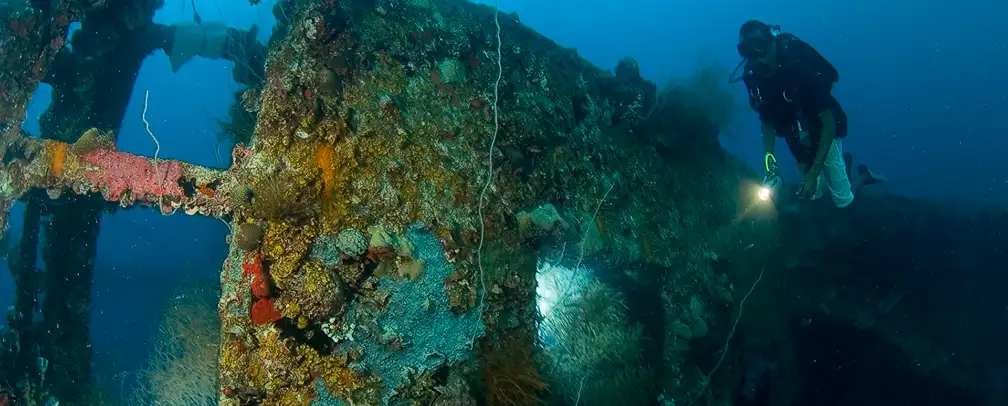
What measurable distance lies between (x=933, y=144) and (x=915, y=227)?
2627 inches

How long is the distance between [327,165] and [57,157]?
2654 millimetres

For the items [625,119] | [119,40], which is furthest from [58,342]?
[625,119]

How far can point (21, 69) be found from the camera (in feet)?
15.9

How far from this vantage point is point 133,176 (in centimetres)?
373

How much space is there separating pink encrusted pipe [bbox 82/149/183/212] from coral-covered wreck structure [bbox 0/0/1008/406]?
2 centimetres

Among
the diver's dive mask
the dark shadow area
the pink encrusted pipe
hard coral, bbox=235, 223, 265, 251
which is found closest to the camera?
hard coral, bbox=235, 223, 265, 251

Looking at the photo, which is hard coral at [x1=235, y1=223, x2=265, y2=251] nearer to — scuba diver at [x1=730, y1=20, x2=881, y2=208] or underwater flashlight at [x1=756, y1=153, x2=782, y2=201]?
underwater flashlight at [x1=756, y1=153, x2=782, y2=201]

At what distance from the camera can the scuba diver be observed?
6477mm

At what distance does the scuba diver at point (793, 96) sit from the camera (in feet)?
21.2

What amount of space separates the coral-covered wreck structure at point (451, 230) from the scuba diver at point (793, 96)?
0.81m

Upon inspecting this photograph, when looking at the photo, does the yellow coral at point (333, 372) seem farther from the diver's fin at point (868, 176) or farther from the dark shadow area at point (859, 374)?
the diver's fin at point (868, 176)

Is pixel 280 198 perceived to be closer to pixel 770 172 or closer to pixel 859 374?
pixel 770 172

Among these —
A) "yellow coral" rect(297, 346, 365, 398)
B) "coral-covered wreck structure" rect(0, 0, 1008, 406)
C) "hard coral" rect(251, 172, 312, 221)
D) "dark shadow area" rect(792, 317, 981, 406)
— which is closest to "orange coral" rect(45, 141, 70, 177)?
"coral-covered wreck structure" rect(0, 0, 1008, 406)

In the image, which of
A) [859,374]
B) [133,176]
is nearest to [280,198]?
[133,176]
